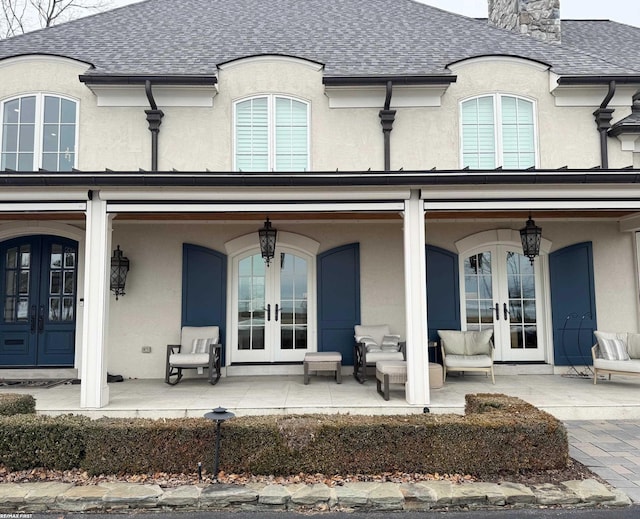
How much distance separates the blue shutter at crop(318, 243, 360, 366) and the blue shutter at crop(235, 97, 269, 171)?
2106 mm

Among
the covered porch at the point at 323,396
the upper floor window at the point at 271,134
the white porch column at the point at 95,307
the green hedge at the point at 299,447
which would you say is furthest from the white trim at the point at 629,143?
the white porch column at the point at 95,307

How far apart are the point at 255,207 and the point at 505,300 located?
5203mm

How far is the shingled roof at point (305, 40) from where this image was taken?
8609 millimetres

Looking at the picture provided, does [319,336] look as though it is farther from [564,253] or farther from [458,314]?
[564,253]

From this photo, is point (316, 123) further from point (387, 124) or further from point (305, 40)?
point (305, 40)

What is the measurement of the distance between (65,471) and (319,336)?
4.74 metres

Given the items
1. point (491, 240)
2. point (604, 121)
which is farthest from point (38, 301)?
point (604, 121)

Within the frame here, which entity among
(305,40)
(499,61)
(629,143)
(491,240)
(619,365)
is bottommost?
(619,365)

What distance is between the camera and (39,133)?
26.8 feet

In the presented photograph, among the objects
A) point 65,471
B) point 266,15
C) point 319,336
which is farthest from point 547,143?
point 65,471

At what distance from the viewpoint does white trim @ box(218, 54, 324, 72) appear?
8.45m

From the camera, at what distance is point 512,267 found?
868 centimetres

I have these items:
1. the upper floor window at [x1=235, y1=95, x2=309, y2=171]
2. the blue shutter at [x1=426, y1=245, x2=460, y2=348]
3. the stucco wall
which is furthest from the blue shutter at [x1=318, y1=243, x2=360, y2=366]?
the upper floor window at [x1=235, y1=95, x2=309, y2=171]

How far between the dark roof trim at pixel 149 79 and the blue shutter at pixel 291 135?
4.35ft
